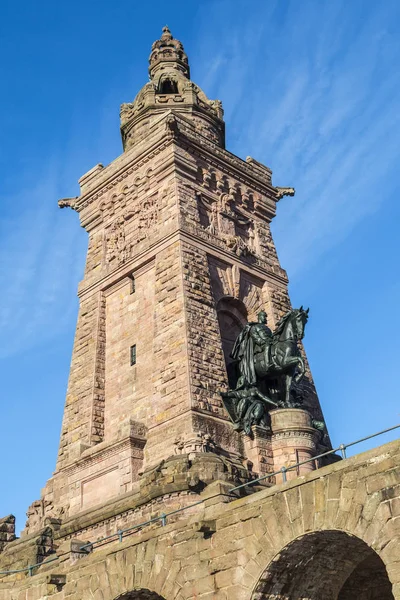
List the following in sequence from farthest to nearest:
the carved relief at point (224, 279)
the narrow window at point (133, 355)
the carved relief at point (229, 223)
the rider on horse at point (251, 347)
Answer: the carved relief at point (229, 223) < the carved relief at point (224, 279) < the narrow window at point (133, 355) < the rider on horse at point (251, 347)

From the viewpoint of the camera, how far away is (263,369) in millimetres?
22250

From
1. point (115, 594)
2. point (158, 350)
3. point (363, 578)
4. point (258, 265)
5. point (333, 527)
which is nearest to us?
point (333, 527)

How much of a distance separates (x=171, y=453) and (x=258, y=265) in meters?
9.71

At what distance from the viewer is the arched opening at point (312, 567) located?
448 inches

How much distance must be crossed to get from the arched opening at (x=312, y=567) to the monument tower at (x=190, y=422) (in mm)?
36

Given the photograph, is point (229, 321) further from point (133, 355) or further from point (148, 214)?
point (148, 214)

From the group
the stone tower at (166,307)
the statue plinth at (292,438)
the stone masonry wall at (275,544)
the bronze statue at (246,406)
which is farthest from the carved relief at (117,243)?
the stone masonry wall at (275,544)

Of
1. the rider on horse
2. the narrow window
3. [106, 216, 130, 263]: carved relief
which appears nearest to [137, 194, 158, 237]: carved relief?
[106, 216, 130, 263]: carved relief

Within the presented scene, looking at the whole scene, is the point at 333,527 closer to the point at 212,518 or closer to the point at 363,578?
the point at 212,518

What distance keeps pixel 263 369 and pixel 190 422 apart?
3459 millimetres

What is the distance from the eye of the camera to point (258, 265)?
27.2 m

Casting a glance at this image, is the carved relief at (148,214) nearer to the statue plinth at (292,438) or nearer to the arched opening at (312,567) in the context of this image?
the statue plinth at (292,438)

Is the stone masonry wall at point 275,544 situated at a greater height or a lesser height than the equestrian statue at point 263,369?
lesser

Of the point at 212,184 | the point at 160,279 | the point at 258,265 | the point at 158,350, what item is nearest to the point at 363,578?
the point at 158,350
